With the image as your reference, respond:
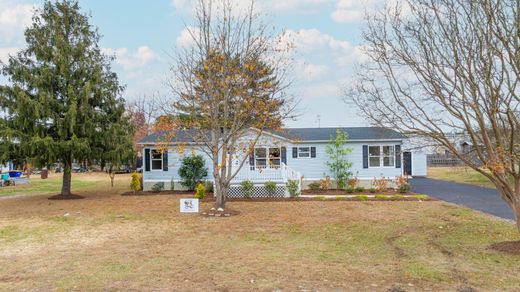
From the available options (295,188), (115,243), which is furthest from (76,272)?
(295,188)

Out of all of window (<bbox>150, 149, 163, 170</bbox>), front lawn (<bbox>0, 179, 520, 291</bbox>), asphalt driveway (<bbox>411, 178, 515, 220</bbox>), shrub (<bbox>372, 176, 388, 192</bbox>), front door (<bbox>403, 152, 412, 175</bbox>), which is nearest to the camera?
front lawn (<bbox>0, 179, 520, 291</bbox>)

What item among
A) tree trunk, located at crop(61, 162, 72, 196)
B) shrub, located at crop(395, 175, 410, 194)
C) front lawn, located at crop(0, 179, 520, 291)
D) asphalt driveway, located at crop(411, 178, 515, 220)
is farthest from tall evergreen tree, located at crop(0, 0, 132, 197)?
asphalt driveway, located at crop(411, 178, 515, 220)

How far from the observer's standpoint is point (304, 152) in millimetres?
23406

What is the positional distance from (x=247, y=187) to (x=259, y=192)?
673mm

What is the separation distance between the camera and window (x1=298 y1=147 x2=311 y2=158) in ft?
76.6

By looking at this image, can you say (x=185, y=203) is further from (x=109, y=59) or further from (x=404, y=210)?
(x=109, y=59)

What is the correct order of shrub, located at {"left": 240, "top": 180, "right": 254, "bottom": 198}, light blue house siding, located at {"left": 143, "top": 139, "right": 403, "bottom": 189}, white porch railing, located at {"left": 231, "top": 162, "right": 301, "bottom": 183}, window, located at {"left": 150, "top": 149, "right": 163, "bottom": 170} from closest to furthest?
shrub, located at {"left": 240, "top": 180, "right": 254, "bottom": 198} → white porch railing, located at {"left": 231, "top": 162, "right": 301, "bottom": 183} → light blue house siding, located at {"left": 143, "top": 139, "right": 403, "bottom": 189} → window, located at {"left": 150, "top": 149, "right": 163, "bottom": 170}

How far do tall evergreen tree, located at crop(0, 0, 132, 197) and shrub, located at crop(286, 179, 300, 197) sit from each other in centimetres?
782

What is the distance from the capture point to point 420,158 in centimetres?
3253

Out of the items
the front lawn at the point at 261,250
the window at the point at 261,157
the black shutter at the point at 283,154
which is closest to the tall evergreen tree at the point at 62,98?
the front lawn at the point at 261,250

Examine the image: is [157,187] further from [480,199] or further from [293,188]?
[480,199]

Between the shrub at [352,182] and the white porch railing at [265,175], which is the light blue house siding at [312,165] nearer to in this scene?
the shrub at [352,182]

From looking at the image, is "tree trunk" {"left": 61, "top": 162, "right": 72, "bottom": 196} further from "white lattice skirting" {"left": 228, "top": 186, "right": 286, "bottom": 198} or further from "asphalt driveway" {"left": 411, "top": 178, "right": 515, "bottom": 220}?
"asphalt driveway" {"left": 411, "top": 178, "right": 515, "bottom": 220}

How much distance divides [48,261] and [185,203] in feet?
22.0
